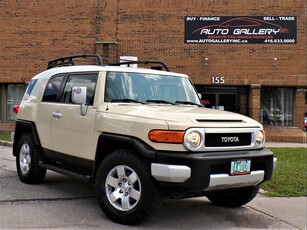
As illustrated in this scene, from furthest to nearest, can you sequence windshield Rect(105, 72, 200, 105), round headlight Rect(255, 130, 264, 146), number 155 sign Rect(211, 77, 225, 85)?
number 155 sign Rect(211, 77, 225, 85) < windshield Rect(105, 72, 200, 105) < round headlight Rect(255, 130, 264, 146)

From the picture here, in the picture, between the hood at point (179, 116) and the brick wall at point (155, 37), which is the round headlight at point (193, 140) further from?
the brick wall at point (155, 37)

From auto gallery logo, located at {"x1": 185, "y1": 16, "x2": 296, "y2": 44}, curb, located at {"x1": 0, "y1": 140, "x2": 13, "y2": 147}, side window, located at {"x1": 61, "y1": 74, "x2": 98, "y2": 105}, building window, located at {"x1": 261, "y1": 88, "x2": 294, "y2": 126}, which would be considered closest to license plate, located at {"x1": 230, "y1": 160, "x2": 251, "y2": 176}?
side window, located at {"x1": 61, "y1": 74, "x2": 98, "y2": 105}

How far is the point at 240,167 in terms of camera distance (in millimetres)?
4664

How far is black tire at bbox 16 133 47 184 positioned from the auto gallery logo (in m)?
12.1

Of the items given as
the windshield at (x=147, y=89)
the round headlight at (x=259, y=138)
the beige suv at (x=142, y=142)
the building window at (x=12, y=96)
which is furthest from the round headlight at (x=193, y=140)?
the building window at (x=12, y=96)

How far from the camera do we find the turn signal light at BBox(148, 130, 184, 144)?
4383 mm

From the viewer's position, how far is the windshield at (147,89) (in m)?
5.41

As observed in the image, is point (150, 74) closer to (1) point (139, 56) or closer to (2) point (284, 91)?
(1) point (139, 56)

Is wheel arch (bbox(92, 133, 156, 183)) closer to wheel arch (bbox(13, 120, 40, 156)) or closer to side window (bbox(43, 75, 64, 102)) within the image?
side window (bbox(43, 75, 64, 102))

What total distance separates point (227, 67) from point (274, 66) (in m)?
2.09

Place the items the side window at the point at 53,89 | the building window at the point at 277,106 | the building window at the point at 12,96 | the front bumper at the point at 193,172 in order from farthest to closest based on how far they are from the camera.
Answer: the building window at the point at 12,96 → the building window at the point at 277,106 → the side window at the point at 53,89 → the front bumper at the point at 193,172

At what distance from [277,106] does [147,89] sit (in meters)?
14.0

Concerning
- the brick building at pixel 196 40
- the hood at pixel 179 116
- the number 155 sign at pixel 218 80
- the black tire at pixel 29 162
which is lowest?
the black tire at pixel 29 162

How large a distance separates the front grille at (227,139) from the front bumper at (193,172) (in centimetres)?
12
